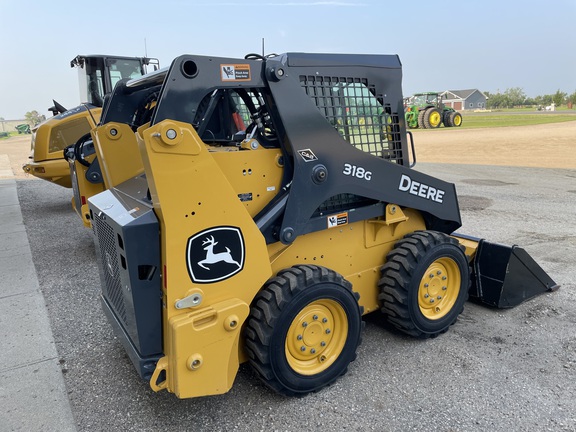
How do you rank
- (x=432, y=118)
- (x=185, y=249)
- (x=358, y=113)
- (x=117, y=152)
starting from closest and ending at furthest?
(x=185, y=249), (x=358, y=113), (x=117, y=152), (x=432, y=118)

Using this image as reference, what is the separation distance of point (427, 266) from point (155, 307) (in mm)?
2079

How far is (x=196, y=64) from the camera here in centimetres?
254

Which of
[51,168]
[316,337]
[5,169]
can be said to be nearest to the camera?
[316,337]

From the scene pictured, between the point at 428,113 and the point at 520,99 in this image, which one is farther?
the point at 520,99

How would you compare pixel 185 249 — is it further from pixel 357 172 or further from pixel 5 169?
pixel 5 169

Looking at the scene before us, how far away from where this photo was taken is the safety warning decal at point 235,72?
2.63 meters

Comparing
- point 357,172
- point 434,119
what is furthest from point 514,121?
point 357,172

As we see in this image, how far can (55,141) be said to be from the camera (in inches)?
353

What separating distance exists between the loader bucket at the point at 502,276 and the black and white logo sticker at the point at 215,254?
2.55m

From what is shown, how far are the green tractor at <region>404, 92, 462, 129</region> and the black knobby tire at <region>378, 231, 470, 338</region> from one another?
28726mm

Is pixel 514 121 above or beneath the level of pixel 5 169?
above

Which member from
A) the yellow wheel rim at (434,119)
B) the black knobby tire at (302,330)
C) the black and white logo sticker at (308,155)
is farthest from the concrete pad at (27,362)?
the yellow wheel rim at (434,119)

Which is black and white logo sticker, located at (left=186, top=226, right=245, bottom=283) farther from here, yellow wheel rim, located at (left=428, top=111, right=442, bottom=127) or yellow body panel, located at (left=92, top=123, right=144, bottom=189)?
yellow wheel rim, located at (left=428, top=111, right=442, bottom=127)

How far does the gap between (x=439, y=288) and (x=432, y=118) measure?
101 feet
